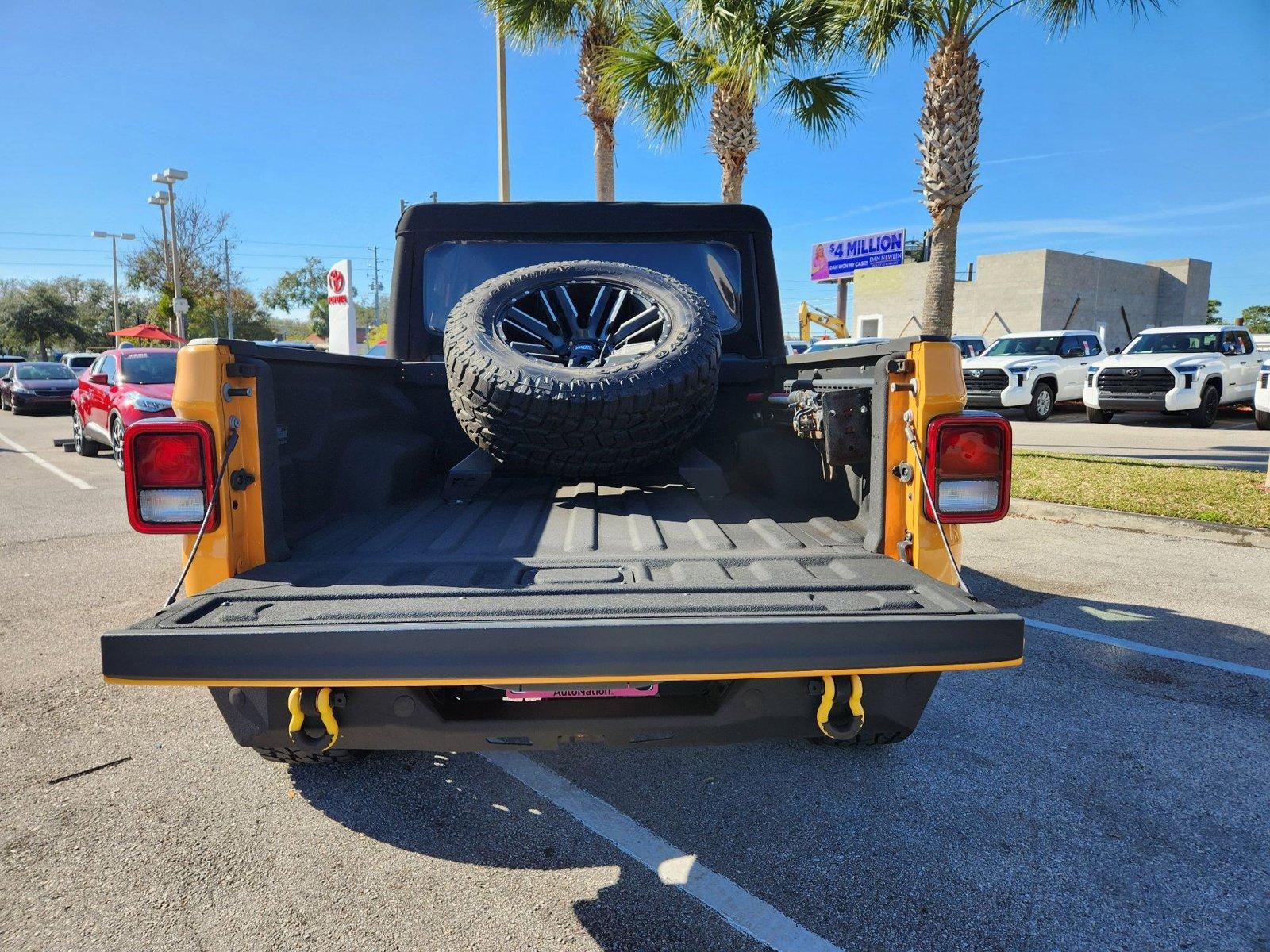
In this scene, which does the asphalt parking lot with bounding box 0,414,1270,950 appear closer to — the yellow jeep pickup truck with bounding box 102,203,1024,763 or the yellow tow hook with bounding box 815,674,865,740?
the yellow jeep pickup truck with bounding box 102,203,1024,763

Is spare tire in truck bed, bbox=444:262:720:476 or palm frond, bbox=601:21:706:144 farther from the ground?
palm frond, bbox=601:21:706:144

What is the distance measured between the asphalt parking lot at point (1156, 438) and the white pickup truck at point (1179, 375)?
0.44 m

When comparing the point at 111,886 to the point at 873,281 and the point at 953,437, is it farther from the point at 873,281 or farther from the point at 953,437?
the point at 873,281

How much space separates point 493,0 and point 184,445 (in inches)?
513

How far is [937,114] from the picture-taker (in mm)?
10375

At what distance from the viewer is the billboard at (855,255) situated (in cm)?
4100

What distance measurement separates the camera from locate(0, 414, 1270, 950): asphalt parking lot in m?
2.08

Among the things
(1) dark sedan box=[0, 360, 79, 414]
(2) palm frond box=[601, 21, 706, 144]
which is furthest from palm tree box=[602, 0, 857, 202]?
(1) dark sedan box=[0, 360, 79, 414]

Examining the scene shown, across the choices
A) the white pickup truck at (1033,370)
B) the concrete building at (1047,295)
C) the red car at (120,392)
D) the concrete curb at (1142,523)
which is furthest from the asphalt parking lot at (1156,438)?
the concrete building at (1047,295)

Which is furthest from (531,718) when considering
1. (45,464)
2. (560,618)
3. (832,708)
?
(45,464)

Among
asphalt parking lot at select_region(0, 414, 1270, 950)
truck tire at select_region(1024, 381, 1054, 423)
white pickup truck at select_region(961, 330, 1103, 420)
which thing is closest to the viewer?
asphalt parking lot at select_region(0, 414, 1270, 950)

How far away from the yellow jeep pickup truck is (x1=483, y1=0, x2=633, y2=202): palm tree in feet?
32.6

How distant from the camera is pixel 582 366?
3420 millimetres

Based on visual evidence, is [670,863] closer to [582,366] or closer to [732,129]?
[582,366]
